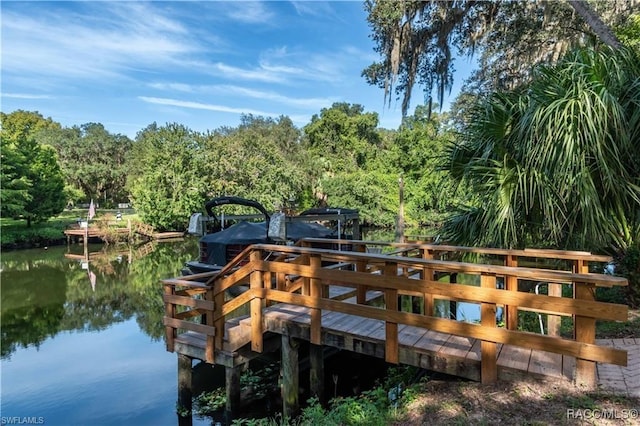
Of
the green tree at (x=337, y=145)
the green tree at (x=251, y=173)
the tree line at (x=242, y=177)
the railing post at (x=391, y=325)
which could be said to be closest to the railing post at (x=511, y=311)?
the railing post at (x=391, y=325)

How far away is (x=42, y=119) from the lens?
48.5m

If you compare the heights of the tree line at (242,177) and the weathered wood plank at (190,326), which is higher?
the tree line at (242,177)

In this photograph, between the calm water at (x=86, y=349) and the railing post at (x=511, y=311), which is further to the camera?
the calm water at (x=86, y=349)

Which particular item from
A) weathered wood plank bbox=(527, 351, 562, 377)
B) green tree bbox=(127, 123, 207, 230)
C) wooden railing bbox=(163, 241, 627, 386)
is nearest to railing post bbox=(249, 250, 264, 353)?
wooden railing bbox=(163, 241, 627, 386)

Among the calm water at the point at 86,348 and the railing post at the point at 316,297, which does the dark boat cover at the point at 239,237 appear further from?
the railing post at the point at 316,297

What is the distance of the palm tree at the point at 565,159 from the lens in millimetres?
4133

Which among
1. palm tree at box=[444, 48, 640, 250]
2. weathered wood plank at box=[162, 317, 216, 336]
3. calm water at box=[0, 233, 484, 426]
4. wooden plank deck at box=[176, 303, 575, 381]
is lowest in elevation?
calm water at box=[0, 233, 484, 426]

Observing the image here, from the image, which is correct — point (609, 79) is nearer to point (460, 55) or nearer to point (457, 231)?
point (457, 231)

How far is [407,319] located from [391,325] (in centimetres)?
18

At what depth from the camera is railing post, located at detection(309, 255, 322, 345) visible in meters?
3.86

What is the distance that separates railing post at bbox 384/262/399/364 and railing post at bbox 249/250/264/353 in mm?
1456

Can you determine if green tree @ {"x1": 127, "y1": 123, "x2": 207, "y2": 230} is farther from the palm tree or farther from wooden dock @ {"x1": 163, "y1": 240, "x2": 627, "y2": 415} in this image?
the palm tree

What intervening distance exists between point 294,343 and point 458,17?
8523 millimetres

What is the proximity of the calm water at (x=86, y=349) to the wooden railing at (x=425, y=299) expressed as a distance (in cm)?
191
